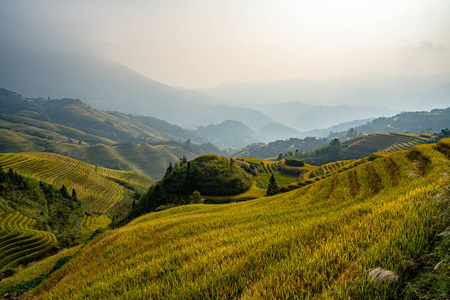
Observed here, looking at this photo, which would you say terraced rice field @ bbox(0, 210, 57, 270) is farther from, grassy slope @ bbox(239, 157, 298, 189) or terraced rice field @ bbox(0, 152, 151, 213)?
terraced rice field @ bbox(0, 152, 151, 213)

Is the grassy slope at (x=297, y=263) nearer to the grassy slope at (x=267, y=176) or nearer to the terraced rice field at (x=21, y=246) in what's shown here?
the terraced rice field at (x=21, y=246)

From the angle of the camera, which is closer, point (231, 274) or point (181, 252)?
point (231, 274)

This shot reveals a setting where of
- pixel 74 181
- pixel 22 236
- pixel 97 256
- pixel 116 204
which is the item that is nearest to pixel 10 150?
pixel 74 181

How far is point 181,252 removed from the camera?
17.4ft

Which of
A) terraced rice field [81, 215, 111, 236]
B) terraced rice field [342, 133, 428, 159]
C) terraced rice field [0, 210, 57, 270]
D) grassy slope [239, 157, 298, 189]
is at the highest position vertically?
terraced rice field [342, 133, 428, 159]

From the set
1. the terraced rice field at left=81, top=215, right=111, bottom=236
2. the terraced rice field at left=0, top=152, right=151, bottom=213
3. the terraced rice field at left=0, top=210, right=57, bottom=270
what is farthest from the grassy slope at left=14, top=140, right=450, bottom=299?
the terraced rice field at left=0, top=152, right=151, bottom=213

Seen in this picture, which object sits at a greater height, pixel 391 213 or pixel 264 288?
pixel 391 213

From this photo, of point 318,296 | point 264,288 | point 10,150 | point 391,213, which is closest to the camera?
point 318,296

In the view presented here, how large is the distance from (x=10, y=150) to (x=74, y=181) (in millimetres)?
163239

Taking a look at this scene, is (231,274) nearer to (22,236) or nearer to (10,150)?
(22,236)

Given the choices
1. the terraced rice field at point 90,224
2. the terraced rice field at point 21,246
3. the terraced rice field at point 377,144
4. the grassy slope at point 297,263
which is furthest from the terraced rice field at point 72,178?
the terraced rice field at point 377,144

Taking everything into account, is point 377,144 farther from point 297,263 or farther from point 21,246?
point 21,246

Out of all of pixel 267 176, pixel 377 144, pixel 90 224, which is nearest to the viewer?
pixel 90 224

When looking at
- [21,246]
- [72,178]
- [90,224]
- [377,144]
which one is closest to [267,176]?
[21,246]
